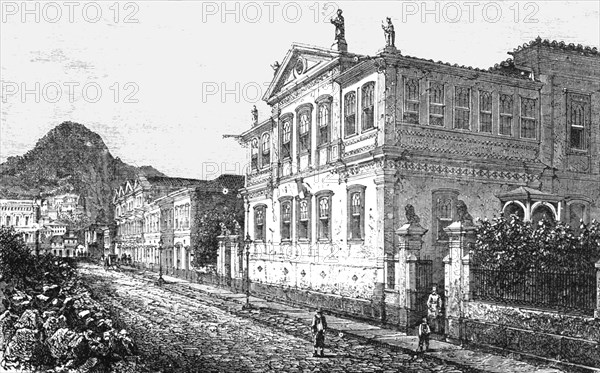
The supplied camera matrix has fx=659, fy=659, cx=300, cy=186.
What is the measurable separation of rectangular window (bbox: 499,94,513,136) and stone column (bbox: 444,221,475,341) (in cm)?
862

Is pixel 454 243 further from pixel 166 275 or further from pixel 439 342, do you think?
pixel 166 275

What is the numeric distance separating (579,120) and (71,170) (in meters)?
74.6

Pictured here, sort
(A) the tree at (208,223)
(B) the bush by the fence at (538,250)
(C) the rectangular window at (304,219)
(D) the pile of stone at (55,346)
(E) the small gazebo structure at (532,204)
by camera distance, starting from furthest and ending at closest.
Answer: (A) the tree at (208,223)
(C) the rectangular window at (304,219)
(E) the small gazebo structure at (532,204)
(B) the bush by the fence at (538,250)
(D) the pile of stone at (55,346)

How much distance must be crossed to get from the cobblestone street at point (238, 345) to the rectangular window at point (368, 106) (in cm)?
730

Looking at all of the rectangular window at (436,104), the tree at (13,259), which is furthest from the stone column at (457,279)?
the tree at (13,259)

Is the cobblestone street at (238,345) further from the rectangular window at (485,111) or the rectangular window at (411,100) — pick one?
the rectangular window at (485,111)

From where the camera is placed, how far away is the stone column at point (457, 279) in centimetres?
1662

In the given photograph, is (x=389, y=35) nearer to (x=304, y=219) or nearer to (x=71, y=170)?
(x=304, y=219)

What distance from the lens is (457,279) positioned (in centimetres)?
1697

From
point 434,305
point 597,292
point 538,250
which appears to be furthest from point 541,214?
point 597,292

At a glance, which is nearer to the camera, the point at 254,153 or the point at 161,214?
the point at 254,153

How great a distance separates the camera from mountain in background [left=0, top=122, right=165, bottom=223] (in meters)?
44.9

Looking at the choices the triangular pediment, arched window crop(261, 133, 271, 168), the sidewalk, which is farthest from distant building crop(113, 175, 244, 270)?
the sidewalk

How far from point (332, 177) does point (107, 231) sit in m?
76.0
